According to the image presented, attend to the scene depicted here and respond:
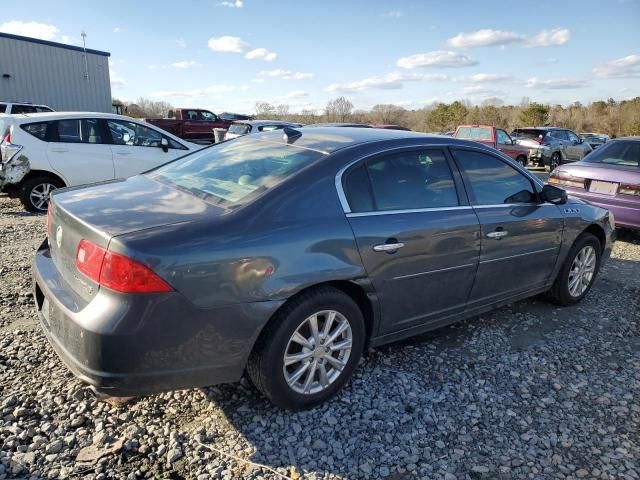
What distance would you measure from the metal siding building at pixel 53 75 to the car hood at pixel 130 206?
25.7m

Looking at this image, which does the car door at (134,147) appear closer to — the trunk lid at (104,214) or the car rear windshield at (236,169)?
the car rear windshield at (236,169)

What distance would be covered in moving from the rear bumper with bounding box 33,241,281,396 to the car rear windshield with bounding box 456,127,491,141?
1454cm

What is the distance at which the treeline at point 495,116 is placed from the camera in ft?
125

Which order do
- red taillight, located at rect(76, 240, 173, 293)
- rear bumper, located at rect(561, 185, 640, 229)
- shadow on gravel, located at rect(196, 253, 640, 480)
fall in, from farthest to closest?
rear bumper, located at rect(561, 185, 640, 229) → shadow on gravel, located at rect(196, 253, 640, 480) → red taillight, located at rect(76, 240, 173, 293)

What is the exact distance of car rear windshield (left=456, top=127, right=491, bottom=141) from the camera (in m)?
15.7

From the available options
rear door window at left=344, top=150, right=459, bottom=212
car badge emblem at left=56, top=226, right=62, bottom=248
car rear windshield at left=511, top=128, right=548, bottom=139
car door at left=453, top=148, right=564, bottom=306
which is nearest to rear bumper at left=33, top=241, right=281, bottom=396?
car badge emblem at left=56, top=226, right=62, bottom=248

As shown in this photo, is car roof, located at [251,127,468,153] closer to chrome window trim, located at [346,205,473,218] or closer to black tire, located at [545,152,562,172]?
chrome window trim, located at [346,205,473,218]

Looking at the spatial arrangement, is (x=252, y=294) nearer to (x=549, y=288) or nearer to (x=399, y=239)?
(x=399, y=239)

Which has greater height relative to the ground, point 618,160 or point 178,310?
point 618,160

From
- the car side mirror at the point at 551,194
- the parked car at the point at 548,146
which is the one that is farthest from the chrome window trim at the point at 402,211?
the parked car at the point at 548,146

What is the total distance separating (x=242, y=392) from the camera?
2967 millimetres

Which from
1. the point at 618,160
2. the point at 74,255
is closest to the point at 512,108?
the point at 618,160

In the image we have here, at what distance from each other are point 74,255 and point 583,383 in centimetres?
333

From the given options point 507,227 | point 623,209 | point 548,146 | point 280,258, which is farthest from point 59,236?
point 548,146
